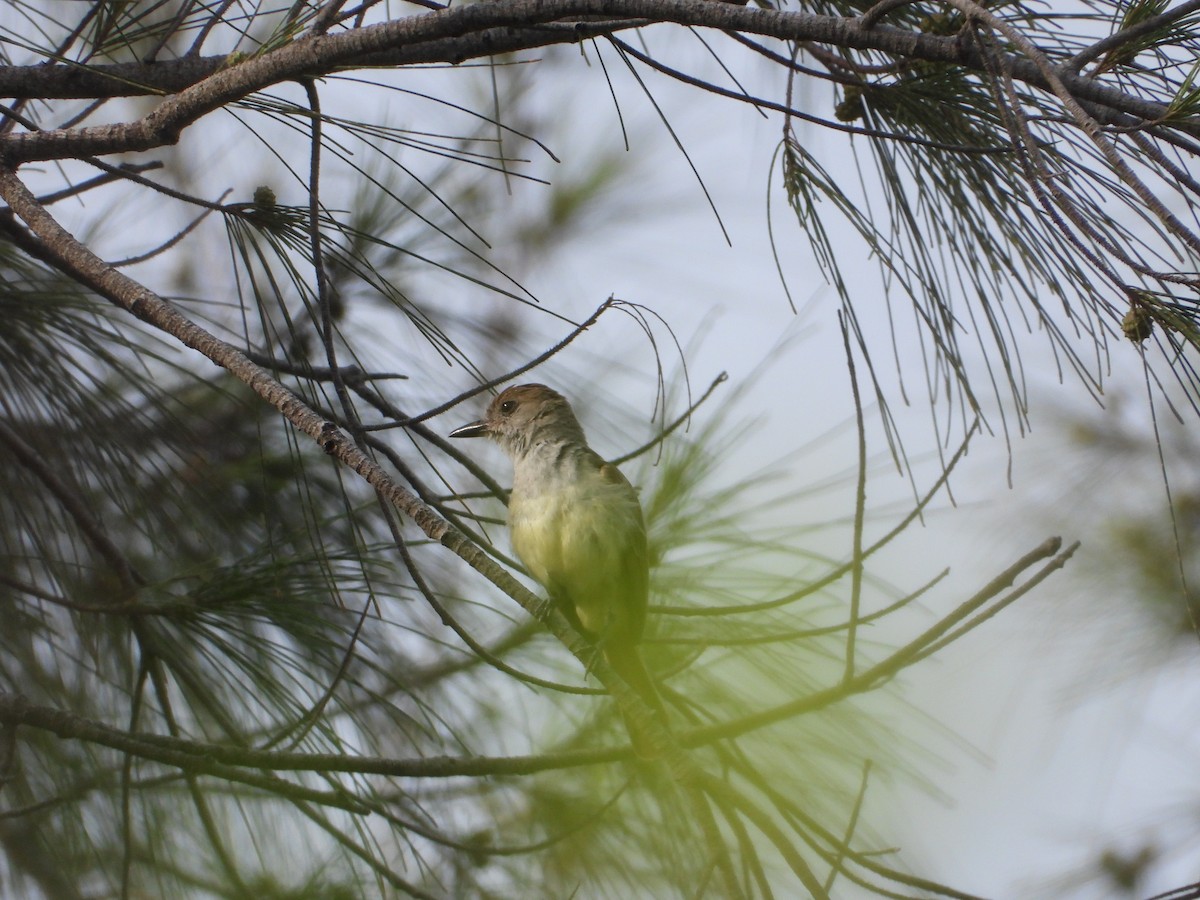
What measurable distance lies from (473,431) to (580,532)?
21.5 inches

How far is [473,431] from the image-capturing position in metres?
3.01

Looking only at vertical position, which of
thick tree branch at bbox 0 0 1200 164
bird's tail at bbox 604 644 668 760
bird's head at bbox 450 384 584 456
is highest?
bird's head at bbox 450 384 584 456

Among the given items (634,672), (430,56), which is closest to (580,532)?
(634,672)

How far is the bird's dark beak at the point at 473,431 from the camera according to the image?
296 cm

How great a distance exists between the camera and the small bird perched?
2.47 meters

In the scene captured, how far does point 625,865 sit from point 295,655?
66 cm

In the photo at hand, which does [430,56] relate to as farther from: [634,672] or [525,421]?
[525,421]

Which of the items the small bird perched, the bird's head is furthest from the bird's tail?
the bird's head

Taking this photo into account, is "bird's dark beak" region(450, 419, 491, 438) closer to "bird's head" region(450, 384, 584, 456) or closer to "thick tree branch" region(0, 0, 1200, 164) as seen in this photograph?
"bird's head" region(450, 384, 584, 456)

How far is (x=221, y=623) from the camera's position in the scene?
2.09 metres

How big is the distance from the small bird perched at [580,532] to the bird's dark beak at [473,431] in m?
0.15

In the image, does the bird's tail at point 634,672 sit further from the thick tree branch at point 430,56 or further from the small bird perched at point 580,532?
the thick tree branch at point 430,56

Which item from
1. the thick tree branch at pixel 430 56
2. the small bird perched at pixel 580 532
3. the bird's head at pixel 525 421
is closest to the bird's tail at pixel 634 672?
the small bird perched at pixel 580 532

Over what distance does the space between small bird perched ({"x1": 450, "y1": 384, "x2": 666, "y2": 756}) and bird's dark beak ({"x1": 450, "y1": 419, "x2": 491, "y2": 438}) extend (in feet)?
0.50
